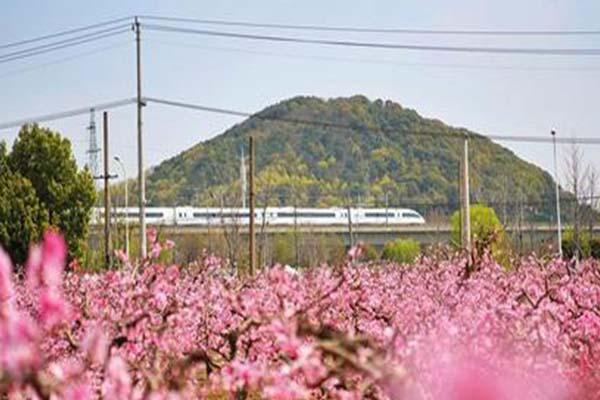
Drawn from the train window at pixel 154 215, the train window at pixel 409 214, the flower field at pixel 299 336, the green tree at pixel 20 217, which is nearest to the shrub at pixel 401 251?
the train window at pixel 154 215

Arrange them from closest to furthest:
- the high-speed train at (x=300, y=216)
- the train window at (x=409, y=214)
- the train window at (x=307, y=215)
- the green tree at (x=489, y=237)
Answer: the green tree at (x=489, y=237), the high-speed train at (x=300, y=216), the train window at (x=307, y=215), the train window at (x=409, y=214)

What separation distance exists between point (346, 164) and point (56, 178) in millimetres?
92160

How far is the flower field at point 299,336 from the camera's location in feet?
6.03

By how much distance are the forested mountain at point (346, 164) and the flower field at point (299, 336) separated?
2498 inches

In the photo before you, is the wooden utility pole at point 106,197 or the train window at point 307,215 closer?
the wooden utility pole at point 106,197

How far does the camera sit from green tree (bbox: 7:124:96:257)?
27125 mm

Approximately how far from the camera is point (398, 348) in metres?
4.50

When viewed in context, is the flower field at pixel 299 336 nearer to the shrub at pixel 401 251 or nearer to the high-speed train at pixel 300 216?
the shrub at pixel 401 251

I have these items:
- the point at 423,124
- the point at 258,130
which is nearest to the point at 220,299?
the point at 423,124

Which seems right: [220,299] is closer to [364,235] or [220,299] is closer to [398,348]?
[398,348]

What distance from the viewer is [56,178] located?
2766cm

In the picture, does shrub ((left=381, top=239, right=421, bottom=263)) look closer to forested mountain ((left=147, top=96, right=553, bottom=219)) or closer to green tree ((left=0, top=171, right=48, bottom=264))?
forested mountain ((left=147, top=96, right=553, bottom=219))

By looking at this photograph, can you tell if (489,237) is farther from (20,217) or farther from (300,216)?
(300,216)

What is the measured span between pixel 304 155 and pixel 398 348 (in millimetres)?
113983
